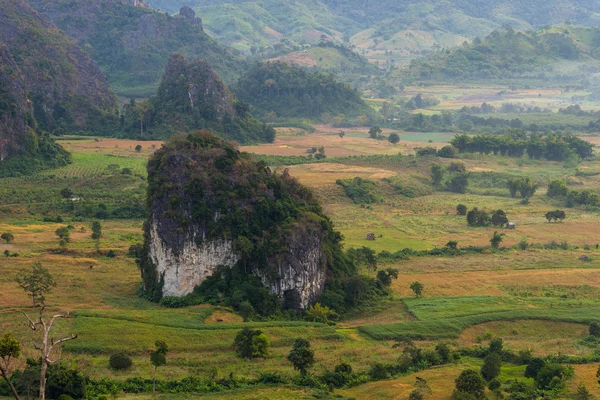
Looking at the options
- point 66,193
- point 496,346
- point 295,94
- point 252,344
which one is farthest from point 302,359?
point 295,94

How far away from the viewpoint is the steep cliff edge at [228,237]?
170 feet

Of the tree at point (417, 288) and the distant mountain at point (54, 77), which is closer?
the tree at point (417, 288)

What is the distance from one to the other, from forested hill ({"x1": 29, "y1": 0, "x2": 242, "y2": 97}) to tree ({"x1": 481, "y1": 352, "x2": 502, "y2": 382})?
13909cm

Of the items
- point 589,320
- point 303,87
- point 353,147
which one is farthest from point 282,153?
point 589,320

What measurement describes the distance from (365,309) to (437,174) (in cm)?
5016

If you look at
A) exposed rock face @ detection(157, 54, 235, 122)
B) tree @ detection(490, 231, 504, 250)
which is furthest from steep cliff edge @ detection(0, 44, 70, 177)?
tree @ detection(490, 231, 504, 250)

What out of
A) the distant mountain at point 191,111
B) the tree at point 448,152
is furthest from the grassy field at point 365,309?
the distant mountain at point 191,111

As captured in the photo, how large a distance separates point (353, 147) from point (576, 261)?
59185mm

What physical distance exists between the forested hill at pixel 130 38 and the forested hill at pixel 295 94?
22879mm

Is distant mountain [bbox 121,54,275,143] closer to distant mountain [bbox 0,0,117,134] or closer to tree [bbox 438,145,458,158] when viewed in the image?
distant mountain [bbox 0,0,117,134]

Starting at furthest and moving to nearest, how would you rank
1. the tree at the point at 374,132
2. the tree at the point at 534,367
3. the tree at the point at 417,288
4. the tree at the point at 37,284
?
the tree at the point at 374,132 < the tree at the point at 417,288 < the tree at the point at 37,284 < the tree at the point at 534,367

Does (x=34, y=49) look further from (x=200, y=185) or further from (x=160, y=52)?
(x=200, y=185)

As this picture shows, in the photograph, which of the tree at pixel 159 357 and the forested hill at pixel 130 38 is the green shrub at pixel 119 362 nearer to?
the tree at pixel 159 357

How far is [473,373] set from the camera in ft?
124
